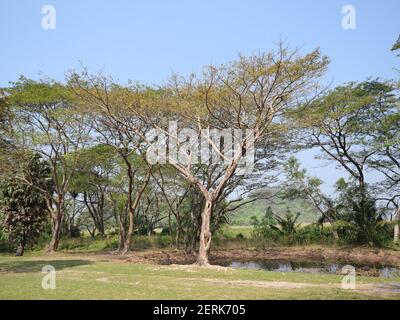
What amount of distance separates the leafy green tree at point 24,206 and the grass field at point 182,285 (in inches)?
385

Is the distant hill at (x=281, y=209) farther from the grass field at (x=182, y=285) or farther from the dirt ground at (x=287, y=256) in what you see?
the grass field at (x=182, y=285)

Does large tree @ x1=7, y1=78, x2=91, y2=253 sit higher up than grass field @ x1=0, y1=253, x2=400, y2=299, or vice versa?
large tree @ x1=7, y1=78, x2=91, y2=253

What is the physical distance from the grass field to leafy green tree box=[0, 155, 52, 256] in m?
9.78

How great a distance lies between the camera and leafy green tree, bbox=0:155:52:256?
23.3 m

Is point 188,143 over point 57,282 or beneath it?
over

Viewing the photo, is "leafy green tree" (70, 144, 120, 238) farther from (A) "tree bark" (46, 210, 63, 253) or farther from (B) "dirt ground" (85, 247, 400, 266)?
(B) "dirt ground" (85, 247, 400, 266)

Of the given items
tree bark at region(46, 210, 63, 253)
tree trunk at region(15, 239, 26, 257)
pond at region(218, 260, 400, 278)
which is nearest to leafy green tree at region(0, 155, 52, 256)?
tree trunk at region(15, 239, 26, 257)

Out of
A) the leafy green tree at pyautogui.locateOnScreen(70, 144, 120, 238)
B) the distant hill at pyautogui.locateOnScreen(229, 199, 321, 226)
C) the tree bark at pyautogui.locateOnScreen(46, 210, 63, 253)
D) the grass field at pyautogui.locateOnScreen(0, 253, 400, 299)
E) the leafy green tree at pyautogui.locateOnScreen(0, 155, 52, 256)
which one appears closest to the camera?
the grass field at pyautogui.locateOnScreen(0, 253, 400, 299)

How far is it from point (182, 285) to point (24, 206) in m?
16.4

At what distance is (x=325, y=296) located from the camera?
28.2 ft

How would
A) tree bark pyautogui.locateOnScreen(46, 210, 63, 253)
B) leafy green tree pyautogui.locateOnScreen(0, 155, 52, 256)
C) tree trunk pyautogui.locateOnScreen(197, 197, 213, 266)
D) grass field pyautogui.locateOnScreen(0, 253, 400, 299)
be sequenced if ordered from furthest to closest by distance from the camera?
tree bark pyautogui.locateOnScreen(46, 210, 63, 253)
leafy green tree pyautogui.locateOnScreen(0, 155, 52, 256)
tree trunk pyautogui.locateOnScreen(197, 197, 213, 266)
grass field pyautogui.locateOnScreen(0, 253, 400, 299)

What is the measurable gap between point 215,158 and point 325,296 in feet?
51.5
